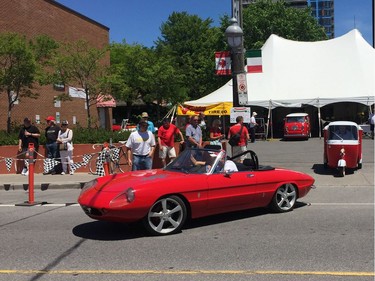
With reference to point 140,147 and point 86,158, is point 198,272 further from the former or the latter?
point 86,158

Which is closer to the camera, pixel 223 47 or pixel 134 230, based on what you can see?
pixel 134 230

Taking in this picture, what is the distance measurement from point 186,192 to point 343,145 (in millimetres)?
7493

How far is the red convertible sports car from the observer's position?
617 cm

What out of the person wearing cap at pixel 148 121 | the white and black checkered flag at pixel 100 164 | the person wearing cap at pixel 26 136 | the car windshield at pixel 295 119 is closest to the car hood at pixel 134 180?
the person wearing cap at pixel 148 121

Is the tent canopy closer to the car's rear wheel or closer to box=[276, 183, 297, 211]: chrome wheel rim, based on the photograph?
box=[276, 183, 297, 211]: chrome wheel rim

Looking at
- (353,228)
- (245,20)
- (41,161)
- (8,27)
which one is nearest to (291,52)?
(245,20)

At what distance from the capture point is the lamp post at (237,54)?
11.7 meters

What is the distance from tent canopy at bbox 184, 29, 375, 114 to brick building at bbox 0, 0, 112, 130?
8.48 metres

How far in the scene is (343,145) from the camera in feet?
41.5

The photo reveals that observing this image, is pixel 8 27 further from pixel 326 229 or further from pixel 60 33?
pixel 326 229

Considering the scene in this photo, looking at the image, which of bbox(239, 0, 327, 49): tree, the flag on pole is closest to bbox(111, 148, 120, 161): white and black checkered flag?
the flag on pole

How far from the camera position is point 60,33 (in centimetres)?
3056

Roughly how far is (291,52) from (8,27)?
18.1 m

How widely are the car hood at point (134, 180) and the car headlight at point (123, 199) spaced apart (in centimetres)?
14
